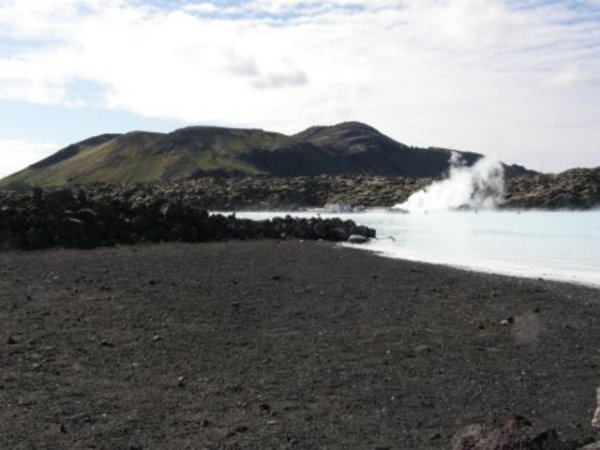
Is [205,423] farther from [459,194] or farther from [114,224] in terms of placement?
[459,194]

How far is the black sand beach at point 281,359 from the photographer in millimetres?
7844

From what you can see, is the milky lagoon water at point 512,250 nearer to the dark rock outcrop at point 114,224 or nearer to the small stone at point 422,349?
the dark rock outcrop at point 114,224

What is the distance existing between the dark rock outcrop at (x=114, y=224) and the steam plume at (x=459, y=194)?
56.9 meters

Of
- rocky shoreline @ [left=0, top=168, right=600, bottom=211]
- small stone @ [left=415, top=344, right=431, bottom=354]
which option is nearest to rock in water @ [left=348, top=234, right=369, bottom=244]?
small stone @ [left=415, top=344, right=431, bottom=354]

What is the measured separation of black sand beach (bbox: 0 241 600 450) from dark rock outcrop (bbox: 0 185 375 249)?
926cm

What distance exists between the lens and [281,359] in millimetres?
11008

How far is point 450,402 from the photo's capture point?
8.91 meters

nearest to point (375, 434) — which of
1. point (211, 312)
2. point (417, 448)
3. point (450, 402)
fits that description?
point (417, 448)

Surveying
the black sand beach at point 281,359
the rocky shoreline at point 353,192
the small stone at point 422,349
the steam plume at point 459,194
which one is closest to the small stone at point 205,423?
the black sand beach at point 281,359

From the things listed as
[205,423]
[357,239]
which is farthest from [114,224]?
[205,423]

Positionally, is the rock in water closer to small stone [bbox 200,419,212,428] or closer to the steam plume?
small stone [bbox 200,419,212,428]

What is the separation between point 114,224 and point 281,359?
876 inches

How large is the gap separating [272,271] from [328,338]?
29.7 feet

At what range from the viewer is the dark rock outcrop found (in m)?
29.0
